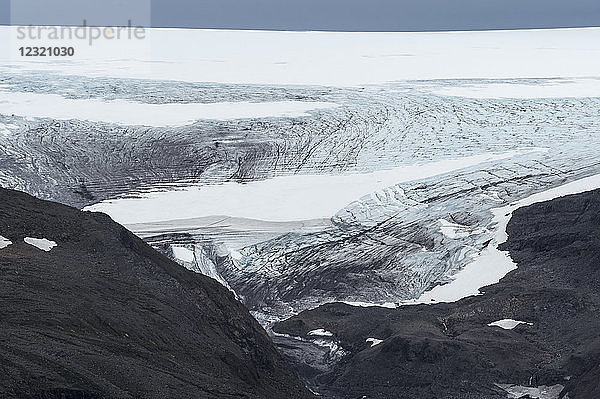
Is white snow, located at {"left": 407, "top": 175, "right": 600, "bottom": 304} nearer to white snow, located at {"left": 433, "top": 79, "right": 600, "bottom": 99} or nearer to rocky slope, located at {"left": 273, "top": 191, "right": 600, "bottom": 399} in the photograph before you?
rocky slope, located at {"left": 273, "top": 191, "right": 600, "bottom": 399}

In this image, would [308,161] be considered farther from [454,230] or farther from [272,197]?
[454,230]

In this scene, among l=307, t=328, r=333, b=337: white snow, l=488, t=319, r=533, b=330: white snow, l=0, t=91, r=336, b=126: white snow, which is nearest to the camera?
l=488, t=319, r=533, b=330: white snow

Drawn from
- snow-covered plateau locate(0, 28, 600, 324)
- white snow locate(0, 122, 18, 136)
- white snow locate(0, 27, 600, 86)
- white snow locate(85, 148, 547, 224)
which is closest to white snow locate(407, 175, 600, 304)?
snow-covered plateau locate(0, 28, 600, 324)

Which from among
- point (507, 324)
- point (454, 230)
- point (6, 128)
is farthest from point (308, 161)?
point (507, 324)

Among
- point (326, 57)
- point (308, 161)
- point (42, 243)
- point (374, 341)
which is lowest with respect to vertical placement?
point (374, 341)

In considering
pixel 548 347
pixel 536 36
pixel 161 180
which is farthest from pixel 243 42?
pixel 548 347

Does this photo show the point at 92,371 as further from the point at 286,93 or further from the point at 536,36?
the point at 536,36

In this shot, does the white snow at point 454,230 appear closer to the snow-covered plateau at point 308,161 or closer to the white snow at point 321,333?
the snow-covered plateau at point 308,161
